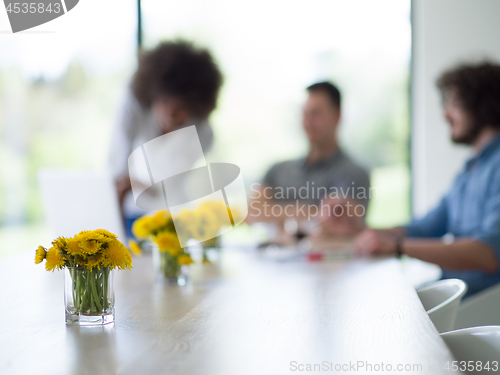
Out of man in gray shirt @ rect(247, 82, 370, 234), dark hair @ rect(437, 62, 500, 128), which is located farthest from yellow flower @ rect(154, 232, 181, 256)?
dark hair @ rect(437, 62, 500, 128)

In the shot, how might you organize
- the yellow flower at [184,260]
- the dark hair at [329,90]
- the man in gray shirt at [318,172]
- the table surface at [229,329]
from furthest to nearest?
the dark hair at [329,90] → the man in gray shirt at [318,172] → the yellow flower at [184,260] → the table surface at [229,329]

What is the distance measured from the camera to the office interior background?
3754 millimetres

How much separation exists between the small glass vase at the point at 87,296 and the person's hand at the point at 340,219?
1456 mm

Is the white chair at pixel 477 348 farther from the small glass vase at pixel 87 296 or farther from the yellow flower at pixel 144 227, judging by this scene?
the yellow flower at pixel 144 227

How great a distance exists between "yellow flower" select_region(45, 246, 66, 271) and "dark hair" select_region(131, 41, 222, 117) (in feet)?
5.78

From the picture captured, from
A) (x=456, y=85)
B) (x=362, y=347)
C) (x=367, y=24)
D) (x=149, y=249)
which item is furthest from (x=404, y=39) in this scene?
(x=362, y=347)

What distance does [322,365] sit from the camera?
665 mm

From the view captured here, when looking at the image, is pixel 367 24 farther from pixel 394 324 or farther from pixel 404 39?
pixel 394 324

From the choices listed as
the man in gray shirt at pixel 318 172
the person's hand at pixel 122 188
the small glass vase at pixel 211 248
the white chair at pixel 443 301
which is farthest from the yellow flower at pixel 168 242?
the man in gray shirt at pixel 318 172

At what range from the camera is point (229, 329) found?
85cm

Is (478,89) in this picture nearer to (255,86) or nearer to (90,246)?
(90,246)

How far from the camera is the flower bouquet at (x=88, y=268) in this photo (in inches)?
33.3

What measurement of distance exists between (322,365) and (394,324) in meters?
0.25

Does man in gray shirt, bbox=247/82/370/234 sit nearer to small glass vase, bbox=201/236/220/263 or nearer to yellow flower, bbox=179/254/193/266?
small glass vase, bbox=201/236/220/263
